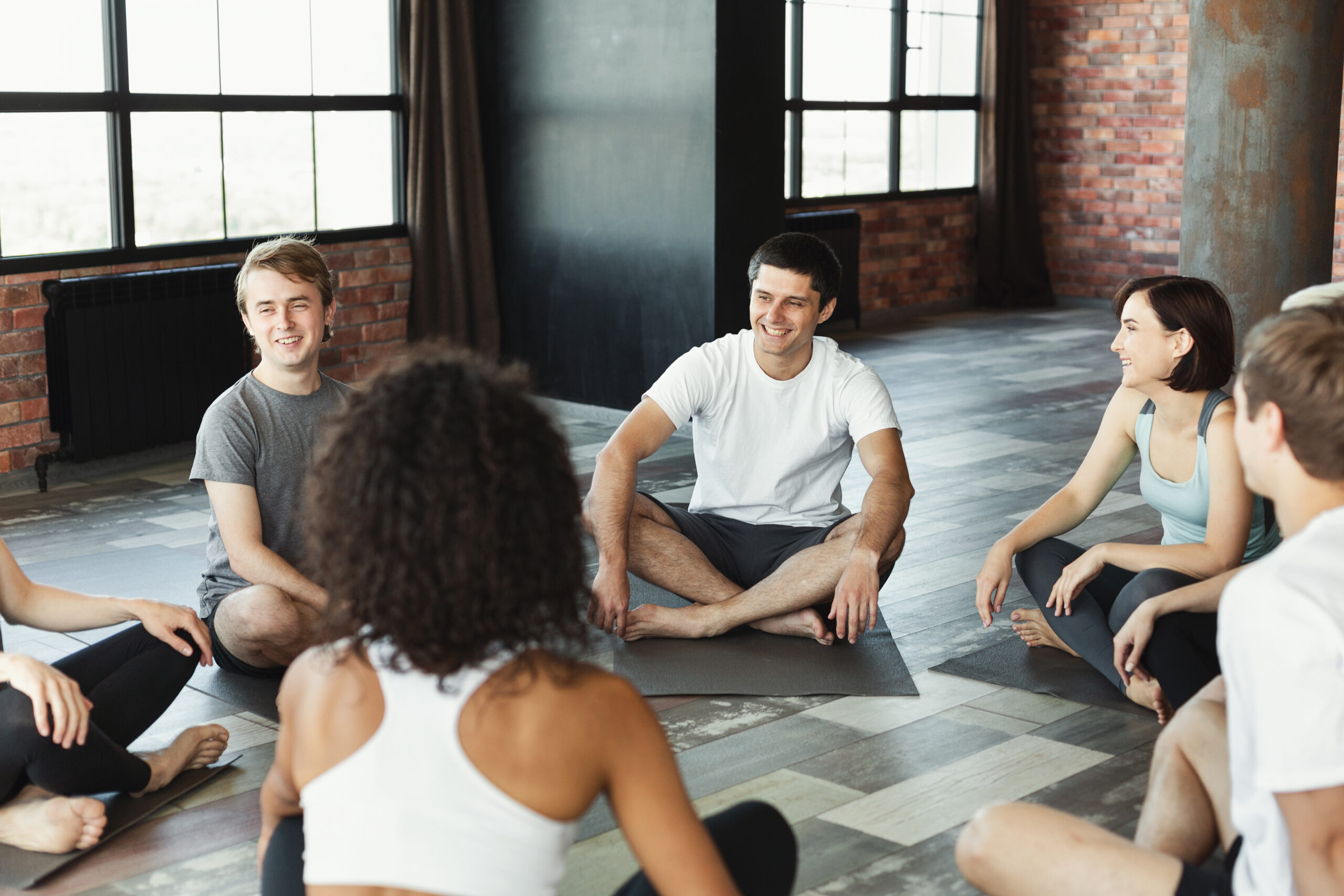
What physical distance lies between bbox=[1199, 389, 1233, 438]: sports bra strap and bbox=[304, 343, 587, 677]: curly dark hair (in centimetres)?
181

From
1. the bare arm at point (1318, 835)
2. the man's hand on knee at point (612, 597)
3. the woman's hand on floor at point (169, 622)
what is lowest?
the man's hand on knee at point (612, 597)

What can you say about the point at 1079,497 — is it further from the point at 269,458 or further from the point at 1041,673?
the point at 269,458

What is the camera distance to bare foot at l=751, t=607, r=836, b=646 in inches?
124

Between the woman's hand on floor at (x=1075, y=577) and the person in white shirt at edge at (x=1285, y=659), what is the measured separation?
4.04 ft

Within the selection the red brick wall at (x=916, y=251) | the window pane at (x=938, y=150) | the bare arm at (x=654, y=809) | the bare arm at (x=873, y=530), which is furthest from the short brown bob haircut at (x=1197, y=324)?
the window pane at (x=938, y=150)

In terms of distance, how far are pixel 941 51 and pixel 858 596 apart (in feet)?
23.0

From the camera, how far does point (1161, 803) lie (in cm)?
183

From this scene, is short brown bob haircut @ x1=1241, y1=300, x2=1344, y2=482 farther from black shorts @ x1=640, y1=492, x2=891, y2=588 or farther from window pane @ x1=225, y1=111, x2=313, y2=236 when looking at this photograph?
window pane @ x1=225, y1=111, x2=313, y2=236

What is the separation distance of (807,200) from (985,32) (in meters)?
2.00

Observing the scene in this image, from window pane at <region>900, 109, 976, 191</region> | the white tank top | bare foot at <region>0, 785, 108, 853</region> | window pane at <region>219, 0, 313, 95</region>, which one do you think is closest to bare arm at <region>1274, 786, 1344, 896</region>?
the white tank top

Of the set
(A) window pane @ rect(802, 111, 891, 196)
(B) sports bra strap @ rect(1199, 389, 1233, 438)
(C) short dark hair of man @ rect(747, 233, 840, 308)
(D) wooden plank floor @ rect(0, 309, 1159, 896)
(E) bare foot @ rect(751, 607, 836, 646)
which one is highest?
(A) window pane @ rect(802, 111, 891, 196)

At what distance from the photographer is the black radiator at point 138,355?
4945 millimetres

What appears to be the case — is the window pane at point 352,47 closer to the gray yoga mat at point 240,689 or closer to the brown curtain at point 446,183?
the brown curtain at point 446,183

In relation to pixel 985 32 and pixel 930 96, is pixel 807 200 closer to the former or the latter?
pixel 930 96
